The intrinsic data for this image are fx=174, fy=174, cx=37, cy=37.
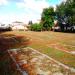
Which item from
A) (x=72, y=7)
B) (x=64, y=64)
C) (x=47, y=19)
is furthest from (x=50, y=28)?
(x=64, y=64)

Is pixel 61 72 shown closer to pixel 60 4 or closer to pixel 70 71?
pixel 70 71

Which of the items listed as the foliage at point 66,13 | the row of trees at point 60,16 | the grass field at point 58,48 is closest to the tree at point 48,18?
the row of trees at point 60,16

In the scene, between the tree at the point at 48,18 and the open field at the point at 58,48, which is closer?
the open field at the point at 58,48

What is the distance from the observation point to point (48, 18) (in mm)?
69562

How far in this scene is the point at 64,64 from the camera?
37.2 feet

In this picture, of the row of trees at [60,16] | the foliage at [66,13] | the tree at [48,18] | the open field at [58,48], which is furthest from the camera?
the tree at [48,18]

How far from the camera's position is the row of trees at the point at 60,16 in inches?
2202

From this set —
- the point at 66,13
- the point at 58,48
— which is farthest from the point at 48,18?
the point at 58,48

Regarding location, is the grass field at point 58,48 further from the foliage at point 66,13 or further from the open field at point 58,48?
the foliage at point 66,13

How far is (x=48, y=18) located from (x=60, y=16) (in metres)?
6.66

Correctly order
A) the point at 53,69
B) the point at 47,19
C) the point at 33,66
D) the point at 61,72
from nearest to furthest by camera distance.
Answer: the point at 61,72 < the point at 53,69 < the point at 33,66 < the point at 47,19

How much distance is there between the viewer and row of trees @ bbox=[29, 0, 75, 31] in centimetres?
5592

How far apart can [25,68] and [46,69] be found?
4.56ft

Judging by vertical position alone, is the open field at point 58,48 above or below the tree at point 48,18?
below
